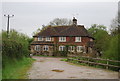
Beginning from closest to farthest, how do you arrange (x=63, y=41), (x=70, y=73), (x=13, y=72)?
1. (x=13, y=72)
2. (x=70, y=73)
3. (x=63, y=41)

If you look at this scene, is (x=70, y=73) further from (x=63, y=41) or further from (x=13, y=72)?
(x=63, y=41)

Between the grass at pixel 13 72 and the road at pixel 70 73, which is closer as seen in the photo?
the grass at pixel 13 72

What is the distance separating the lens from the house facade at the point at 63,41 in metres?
45.3

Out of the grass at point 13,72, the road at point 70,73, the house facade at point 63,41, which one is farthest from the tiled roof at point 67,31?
the grass at point 13,72

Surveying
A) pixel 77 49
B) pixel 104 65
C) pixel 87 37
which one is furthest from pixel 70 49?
pixel 104 65

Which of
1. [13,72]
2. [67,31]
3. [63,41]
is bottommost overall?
[13,72]

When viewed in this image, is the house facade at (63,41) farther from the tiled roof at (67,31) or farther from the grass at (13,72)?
the grass at (13,72)

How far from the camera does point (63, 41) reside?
154ft

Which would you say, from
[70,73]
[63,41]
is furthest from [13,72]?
[63,41]

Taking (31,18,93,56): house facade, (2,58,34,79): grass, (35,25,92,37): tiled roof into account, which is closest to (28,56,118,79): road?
(2,58,34,79): grass

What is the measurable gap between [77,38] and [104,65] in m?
28.0

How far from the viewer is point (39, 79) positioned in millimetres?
11492

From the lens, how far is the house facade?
4528 centimetres

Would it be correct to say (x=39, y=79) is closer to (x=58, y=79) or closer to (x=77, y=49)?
(x=58, y=79)
